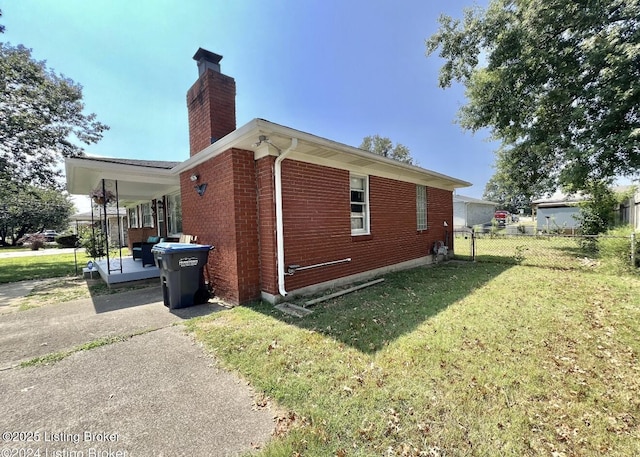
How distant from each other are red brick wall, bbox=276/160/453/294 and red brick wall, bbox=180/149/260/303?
0.60 meters

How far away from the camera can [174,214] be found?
899cm

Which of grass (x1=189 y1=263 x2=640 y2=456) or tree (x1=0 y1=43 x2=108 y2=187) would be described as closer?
grass (x1=189 y1=263 x2=640 y2=456)

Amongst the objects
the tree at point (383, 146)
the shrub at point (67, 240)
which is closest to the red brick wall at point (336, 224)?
the shrub at point (67, 240)

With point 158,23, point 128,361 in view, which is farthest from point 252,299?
point 158,23

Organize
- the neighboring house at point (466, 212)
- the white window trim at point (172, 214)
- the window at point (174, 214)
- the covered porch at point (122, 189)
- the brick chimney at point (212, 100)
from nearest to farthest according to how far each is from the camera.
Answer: the covered porch at point (122, 189), the brick chimney at point (212, 100), the window at point (174, 214), the white window trim at point (172, 214), the neighboring house at point (466, 212)

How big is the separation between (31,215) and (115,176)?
37.6 meters

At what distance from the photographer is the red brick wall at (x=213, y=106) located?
657 centimetres

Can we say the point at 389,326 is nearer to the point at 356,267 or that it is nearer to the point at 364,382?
the point at 364,382

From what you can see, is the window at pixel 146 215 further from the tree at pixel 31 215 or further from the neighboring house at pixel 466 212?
the neighboring house at pixel 466 212

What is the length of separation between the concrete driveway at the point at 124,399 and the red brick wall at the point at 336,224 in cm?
234

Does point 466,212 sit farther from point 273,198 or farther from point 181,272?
point 181,272

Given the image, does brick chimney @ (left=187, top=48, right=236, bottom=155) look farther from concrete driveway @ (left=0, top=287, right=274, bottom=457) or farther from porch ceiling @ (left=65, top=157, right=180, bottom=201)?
concrete driveway @ (left=0, top=287, right=274, bottom=457)

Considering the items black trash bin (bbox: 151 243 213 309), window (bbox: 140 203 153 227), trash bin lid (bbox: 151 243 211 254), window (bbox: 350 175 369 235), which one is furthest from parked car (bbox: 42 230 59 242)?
window (bbox: 350 175 369 235)

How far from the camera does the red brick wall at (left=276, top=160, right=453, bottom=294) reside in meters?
5.35
